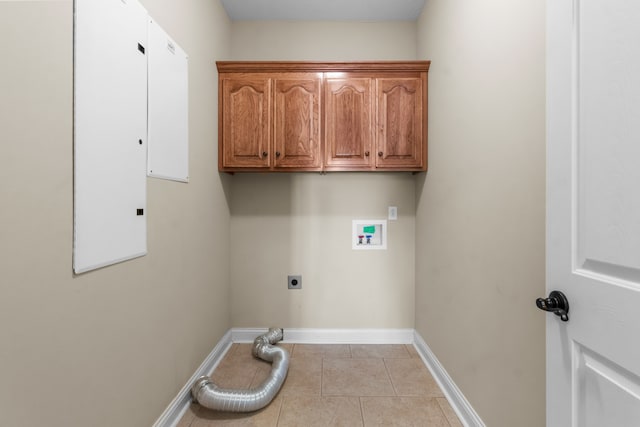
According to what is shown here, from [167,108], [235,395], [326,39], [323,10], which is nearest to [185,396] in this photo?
[235,395]

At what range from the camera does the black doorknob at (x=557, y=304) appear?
2.76ft

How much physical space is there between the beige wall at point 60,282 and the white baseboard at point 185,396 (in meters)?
0.05

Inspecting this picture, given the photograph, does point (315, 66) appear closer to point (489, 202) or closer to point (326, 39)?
point (326, 39)

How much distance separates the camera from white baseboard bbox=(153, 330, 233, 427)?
1604mm

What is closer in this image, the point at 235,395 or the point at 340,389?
the point at 235,395

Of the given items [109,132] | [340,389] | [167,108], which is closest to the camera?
[109,132]

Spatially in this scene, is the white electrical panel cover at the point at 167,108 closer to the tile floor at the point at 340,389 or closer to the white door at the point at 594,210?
the tile floor at the point at 340,389

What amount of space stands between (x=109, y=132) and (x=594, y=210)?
164 centimetres

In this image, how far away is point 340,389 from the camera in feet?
6.62

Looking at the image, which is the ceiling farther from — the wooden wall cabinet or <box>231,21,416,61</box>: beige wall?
the wooden wall cabinet

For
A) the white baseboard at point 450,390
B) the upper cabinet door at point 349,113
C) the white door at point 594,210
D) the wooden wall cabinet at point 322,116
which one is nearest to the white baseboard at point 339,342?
the white baseboard at point 450,390

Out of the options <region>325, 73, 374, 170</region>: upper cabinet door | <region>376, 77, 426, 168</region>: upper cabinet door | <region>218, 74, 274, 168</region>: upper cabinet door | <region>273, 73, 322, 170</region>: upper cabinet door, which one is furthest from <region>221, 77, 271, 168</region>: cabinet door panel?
<region>376, 77, 426, 168</region>: upper cabinet door

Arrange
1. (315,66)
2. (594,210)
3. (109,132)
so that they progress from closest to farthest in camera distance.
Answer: (594,210)
(109,132)
(315,66)

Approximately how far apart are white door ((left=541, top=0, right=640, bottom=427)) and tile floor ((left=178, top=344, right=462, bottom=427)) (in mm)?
1102
